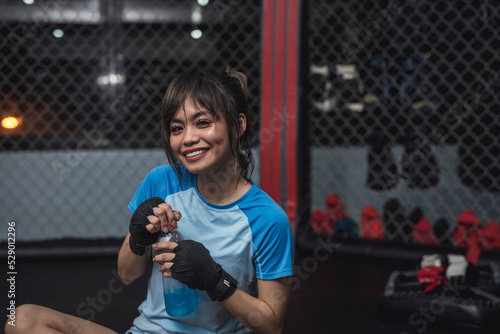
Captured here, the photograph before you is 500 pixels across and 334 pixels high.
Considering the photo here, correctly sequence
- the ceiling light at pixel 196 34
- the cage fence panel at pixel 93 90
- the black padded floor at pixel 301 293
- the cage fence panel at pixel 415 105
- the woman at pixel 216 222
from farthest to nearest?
the ceiling light at pixel 196 34 < the cage fence panel at pixel 93 90 < the cage fence panel at pixel 415 105 < the black padded floor at pixel 301 293 < the woman at pixel 216 222

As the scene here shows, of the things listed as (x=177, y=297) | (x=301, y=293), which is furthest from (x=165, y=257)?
(x=301, y=293)

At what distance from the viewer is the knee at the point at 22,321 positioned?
2.89ft

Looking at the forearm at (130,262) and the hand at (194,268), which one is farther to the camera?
the forearm at (130,262)

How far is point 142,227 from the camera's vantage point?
80 centimetres

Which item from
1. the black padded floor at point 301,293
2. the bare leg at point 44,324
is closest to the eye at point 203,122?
the bare leg at point 44,324

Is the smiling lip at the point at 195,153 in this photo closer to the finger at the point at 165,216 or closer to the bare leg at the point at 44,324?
the finger at the point at 165,216

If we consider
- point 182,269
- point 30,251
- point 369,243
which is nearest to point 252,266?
point 182,269

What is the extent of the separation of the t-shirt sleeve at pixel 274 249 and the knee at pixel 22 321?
427mm

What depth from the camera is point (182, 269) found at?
74 cm

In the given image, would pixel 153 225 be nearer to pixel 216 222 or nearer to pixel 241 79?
pixel 216 222

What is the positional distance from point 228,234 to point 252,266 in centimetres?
8

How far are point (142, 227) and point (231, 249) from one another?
176 millimetres

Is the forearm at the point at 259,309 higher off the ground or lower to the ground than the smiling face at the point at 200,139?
lower

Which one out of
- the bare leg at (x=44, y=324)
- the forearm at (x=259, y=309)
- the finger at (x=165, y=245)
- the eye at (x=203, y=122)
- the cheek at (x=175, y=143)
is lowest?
the bare leg at (x=44, y=324)
